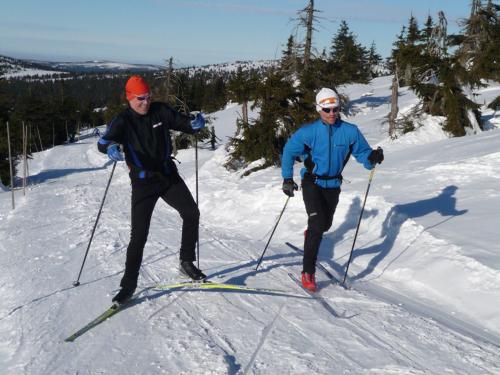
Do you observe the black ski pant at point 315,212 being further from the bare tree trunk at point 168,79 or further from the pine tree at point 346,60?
the bare tree trunk at point 168,79

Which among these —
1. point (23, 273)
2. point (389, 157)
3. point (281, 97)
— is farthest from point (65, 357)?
point (281, 97)

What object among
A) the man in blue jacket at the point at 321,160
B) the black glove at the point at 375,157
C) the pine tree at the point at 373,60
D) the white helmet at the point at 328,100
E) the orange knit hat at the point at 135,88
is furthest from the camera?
the pine tree at the point at 373,60

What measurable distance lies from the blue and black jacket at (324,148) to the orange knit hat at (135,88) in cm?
179

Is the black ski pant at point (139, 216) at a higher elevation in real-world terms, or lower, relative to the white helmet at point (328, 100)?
lower

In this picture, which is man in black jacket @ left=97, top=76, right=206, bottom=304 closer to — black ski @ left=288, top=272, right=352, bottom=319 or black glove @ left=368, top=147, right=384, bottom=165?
black ski @ left=288, top=272, right=352, bottom=319

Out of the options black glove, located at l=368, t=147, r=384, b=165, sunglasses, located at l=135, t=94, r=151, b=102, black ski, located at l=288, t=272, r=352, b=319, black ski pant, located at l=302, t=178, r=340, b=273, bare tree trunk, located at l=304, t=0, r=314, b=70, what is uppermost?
bare tree trunk, located at l=304, t=0, r=314, b=70

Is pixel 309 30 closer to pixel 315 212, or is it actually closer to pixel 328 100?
pixel 328 100

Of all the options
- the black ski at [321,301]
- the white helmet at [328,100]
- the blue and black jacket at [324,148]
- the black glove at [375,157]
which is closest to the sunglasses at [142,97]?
the blue and black jacket at [324,148]

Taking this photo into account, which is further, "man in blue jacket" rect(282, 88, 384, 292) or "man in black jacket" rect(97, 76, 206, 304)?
"man in blue jacket" rect(282, 88, 384, 292)

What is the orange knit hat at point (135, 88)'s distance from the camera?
15.0 feet

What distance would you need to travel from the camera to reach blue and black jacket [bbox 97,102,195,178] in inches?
179

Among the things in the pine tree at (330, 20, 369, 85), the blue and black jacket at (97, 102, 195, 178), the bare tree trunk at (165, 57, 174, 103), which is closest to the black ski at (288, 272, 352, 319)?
the blue and black jacket at (97, 102, 195, 178)

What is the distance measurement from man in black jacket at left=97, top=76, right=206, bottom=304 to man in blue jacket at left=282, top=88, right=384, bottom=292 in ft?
4.60

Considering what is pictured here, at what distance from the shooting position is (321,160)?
17.4ft
